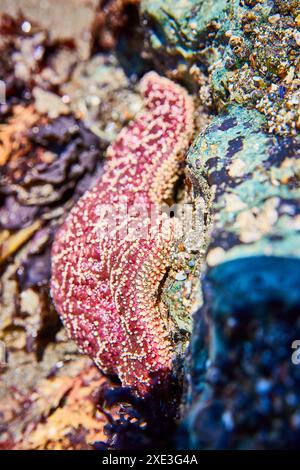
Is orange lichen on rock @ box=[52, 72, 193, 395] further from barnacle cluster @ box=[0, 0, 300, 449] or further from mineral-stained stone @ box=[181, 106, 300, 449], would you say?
mineral-stained stone @ box=[181, 106, 300, 449]

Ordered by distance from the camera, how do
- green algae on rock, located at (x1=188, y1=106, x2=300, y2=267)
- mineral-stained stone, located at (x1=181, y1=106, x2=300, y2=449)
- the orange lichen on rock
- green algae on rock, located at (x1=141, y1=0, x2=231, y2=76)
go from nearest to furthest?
mineral-stained stone, located at (x1=181, y1=106, x2=300, y2=449)
green algae on rock, located at (x1=188, y1=106, x2=300, y2=267)
the orange lichen on rock
green algae on rock, located at (x1=141, y1=0, x2=231, y2=76)

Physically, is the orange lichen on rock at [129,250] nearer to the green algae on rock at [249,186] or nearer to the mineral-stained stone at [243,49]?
the mineral-stained stone at [243,49]

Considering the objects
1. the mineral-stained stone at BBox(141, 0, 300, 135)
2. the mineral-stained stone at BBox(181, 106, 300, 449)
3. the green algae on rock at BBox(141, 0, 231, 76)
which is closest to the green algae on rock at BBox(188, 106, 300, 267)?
the mineral-stained stone at BBox(181, 106, 300, 449)

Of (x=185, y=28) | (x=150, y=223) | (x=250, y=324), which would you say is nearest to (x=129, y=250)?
(x=150, y=223)

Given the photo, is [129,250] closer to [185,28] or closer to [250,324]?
[250,324]

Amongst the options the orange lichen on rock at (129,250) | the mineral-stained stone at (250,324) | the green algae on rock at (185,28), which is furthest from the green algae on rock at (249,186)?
the green algae on rock at (185,28)
